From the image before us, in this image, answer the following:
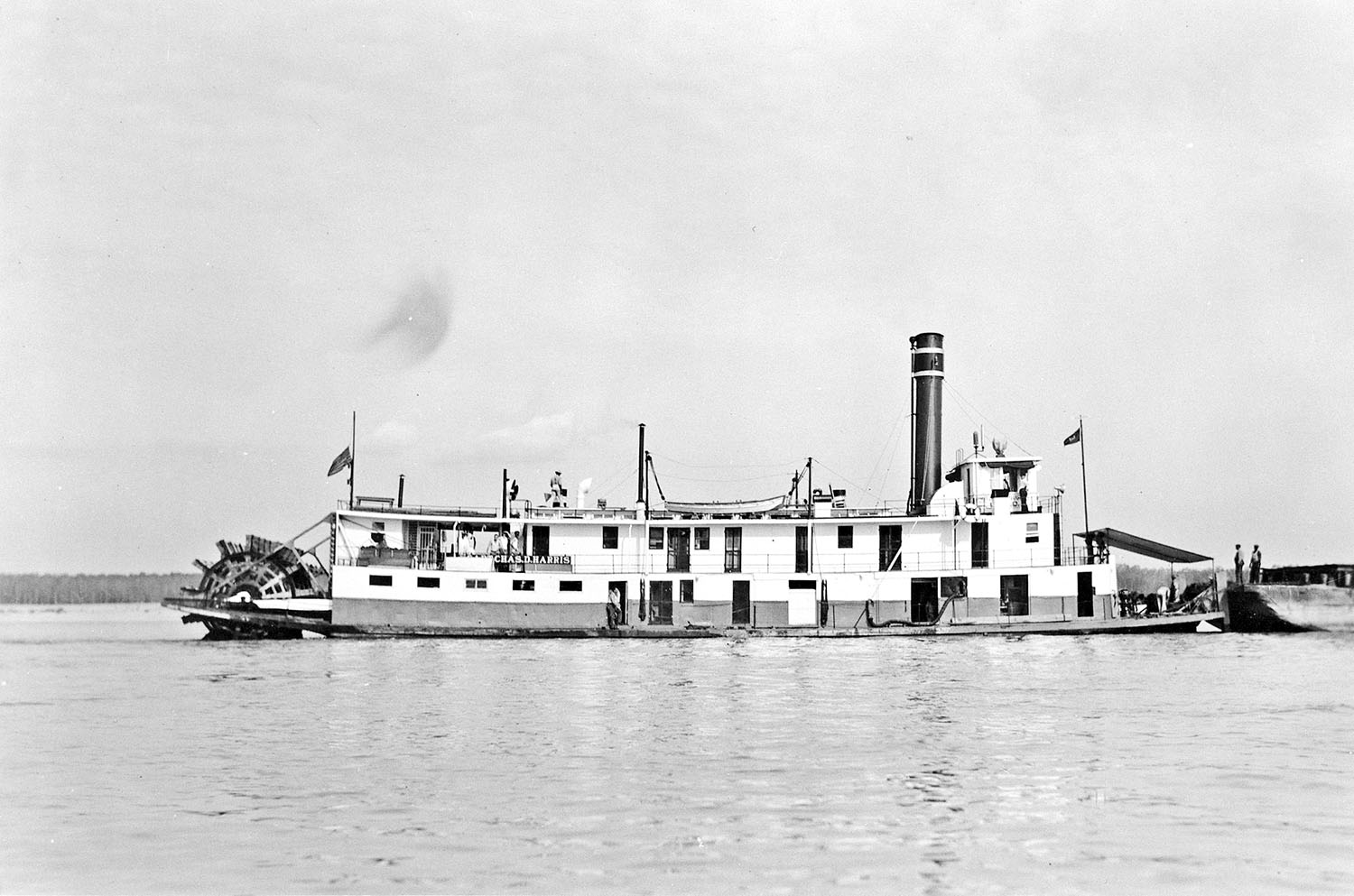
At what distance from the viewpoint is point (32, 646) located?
136ft

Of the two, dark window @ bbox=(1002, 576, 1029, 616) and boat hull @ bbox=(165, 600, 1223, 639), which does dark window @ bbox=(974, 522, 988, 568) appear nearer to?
dark window @ bbox=(1002, 576, 1029, 616)

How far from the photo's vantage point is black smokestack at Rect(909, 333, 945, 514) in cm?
4497

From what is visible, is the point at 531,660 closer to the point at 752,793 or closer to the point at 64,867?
the point at 752,793

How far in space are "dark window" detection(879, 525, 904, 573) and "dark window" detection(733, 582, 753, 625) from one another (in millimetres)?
4753

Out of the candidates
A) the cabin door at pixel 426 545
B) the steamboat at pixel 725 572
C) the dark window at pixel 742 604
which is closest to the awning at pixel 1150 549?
the steamboat at pixel 725 572

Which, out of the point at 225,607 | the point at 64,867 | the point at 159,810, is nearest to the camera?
the point at 64,867

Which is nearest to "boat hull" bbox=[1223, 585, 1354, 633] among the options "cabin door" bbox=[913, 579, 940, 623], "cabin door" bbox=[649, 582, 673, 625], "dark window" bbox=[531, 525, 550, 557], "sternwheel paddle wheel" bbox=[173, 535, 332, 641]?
"cabin door" bbox=[913, 579, 940, 623]

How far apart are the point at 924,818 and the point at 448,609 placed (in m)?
30.8

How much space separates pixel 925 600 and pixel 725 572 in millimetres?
6953

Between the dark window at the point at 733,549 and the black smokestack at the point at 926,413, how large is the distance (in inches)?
261

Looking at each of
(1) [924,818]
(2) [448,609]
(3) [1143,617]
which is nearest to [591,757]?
(1) [924,818]

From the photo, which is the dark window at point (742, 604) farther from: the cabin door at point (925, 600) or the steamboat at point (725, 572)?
the cabin door at point (925, 600)

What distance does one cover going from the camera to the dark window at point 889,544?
1658 inches

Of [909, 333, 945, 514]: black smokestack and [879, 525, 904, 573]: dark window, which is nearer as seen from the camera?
[879, 525, 904, 573]: dark window
